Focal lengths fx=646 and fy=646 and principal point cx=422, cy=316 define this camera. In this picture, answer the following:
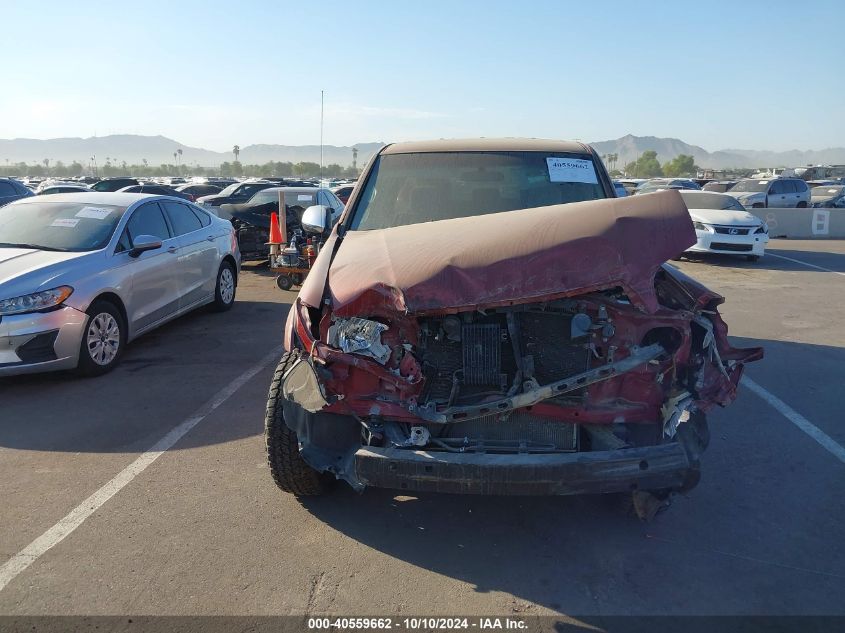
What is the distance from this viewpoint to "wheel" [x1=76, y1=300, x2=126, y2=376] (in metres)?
5.85

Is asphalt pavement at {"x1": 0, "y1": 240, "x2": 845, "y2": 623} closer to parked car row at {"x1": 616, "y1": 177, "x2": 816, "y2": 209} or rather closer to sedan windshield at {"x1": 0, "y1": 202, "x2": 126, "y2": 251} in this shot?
sedan windshield at {"x1": 0, "y1": 202, "x2": 126, "y2": 251}

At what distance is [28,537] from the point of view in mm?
3391

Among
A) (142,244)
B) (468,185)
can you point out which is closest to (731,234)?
(468,185)

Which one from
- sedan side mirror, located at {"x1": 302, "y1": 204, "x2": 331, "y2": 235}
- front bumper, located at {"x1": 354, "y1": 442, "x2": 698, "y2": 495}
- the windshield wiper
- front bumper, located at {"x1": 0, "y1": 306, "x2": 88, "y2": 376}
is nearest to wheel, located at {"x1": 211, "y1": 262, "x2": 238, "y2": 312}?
the windshield wiper

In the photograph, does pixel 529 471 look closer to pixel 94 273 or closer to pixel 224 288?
pixel 94 273

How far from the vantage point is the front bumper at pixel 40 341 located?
5.37m

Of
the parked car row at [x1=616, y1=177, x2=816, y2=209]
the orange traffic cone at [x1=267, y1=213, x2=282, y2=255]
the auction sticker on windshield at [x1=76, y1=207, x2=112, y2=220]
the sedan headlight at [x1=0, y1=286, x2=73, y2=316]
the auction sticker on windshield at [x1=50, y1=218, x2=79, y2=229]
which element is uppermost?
the parked car row at [x1=616, y1=177, x2=816, y2=209]

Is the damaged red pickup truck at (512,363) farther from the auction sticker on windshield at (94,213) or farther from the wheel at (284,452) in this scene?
the auction sticker on windshield at (94,213)

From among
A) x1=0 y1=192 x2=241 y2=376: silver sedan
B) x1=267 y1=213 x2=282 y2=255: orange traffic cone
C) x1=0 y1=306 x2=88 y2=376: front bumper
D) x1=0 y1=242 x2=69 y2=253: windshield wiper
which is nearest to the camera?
x1=0 y1=306 x2=88 y2=376: front bumper

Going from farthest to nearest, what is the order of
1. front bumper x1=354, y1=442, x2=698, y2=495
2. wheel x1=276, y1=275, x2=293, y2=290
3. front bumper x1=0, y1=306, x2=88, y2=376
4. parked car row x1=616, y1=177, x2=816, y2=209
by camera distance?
parked car row x1=616, y1=177, x2=816, y2=209 → wheel x1=276, y1=275, x2=293, y2=290 → front bumper x1=0, y1=306, x2=88, y2=376 → front bumper x1=354, y1=442, x2=698, y2=495

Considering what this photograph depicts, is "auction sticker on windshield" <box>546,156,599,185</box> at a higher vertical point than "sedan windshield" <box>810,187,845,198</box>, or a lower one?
lower

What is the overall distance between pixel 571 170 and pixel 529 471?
2591 millimetres

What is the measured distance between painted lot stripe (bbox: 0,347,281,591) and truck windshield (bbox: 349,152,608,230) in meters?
2.01

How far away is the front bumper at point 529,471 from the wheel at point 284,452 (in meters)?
0.67
